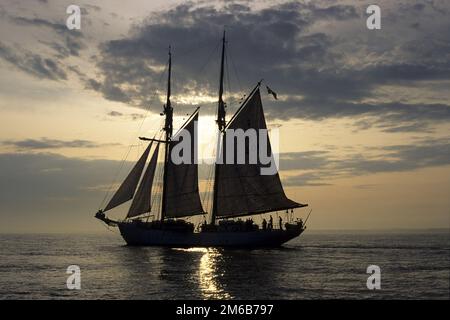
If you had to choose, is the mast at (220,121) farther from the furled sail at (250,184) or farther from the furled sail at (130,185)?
the furled sail at (130,185)

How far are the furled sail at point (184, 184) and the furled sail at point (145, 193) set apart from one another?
2.65m

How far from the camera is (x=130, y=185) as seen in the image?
285ft

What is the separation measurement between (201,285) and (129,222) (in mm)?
51975

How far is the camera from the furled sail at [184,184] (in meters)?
86.5

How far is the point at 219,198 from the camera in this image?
280ft

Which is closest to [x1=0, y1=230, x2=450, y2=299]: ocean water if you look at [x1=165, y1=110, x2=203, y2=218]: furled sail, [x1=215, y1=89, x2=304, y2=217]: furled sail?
[x1=215, y1=89, x2=304, y2=217]: furled sail

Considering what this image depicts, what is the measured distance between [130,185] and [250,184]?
1853 centimetres

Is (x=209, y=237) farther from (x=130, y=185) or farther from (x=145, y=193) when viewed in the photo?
(x=130, y=185)

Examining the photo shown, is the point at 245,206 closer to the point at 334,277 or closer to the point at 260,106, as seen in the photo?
the point at 260,106

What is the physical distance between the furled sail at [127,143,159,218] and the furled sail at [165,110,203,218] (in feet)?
8.68

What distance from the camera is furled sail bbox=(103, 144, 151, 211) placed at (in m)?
86.8

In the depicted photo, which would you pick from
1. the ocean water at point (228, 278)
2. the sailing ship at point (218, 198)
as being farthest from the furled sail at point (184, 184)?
the ocean water at point (228, 278)

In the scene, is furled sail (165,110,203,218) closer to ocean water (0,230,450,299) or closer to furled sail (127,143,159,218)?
furled sail (127,143,159,218)
